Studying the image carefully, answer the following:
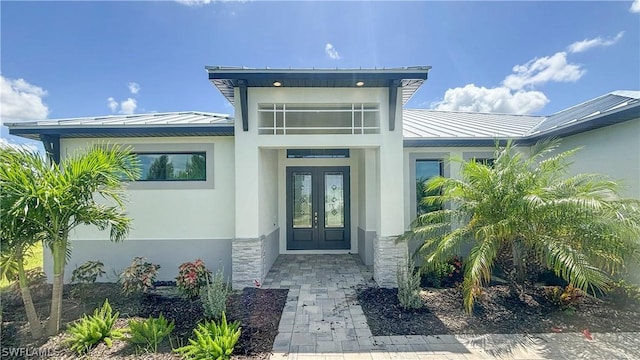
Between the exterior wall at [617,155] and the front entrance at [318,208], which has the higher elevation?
the exterior wall at [617,155]

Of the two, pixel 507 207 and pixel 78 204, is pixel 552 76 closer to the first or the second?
pixel 507 207

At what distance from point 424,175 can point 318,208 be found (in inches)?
154

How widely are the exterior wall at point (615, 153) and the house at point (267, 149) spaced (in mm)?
23

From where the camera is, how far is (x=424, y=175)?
802 centimetres

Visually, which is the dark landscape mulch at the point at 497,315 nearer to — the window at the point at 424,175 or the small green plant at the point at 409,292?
the small green plant at the point at 409,292

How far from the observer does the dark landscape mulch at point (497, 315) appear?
181 inches

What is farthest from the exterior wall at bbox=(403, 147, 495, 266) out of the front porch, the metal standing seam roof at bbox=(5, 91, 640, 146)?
the front porch

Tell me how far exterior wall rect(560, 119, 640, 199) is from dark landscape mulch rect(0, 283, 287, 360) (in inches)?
284

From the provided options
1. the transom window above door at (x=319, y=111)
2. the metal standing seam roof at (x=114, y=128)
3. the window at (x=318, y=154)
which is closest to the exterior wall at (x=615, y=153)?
the transom window above door at (x=319, y=111)

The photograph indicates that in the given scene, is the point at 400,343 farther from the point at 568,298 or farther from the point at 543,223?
the point at 568,298

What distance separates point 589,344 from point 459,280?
272 centimetres

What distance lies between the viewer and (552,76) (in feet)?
35.0

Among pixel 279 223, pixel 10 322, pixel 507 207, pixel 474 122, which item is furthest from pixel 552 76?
pixel 10 322

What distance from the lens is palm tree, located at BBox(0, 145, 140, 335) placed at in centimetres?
393
